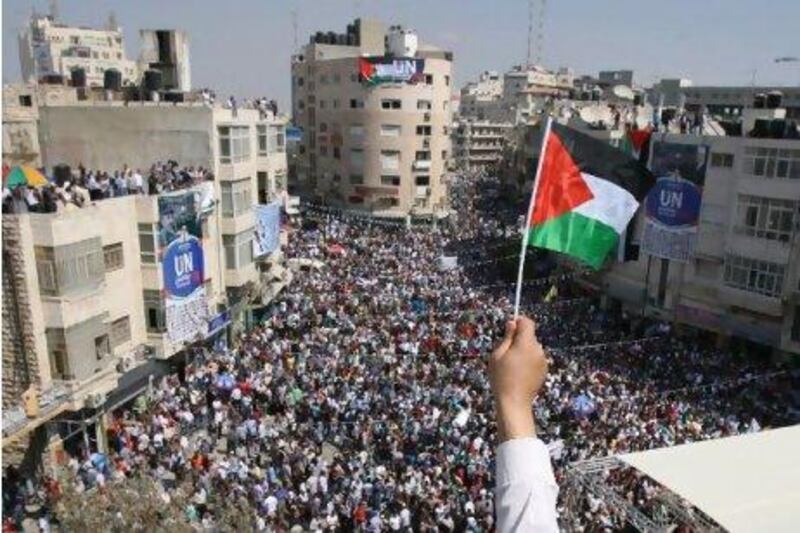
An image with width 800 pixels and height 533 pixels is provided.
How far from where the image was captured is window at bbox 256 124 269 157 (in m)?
28.8

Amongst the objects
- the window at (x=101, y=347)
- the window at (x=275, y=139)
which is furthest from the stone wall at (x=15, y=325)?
the window at (x=275, y=139)

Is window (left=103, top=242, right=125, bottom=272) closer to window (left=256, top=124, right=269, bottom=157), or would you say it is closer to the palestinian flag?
window (left=256, top=124, right=269, bottom=157)

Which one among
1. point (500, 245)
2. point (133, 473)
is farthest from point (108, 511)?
point (500, 245)

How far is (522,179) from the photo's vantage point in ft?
207

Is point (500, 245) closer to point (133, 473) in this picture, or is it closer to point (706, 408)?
point (706, 408)

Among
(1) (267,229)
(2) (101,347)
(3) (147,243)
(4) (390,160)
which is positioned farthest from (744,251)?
(4) (390,160)

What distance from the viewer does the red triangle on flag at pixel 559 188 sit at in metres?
8.17

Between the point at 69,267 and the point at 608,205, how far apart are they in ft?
44.3

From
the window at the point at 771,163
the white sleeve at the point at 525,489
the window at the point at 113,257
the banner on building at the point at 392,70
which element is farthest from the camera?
the banner on building at the point at 392,70

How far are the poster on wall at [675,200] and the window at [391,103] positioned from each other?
28.0m

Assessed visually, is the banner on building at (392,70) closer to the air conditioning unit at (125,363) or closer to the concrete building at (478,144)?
the air conditioning unit at (125,363)

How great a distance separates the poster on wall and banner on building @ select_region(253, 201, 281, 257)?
15.9 m

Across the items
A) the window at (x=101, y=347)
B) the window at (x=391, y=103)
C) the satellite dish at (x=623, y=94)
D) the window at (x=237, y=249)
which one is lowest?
the window at (x=101, y=347)

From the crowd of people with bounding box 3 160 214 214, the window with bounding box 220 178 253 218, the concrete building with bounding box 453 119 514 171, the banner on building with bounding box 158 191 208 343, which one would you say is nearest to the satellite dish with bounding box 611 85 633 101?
the concrete building with bounding box 453 119 514 171
